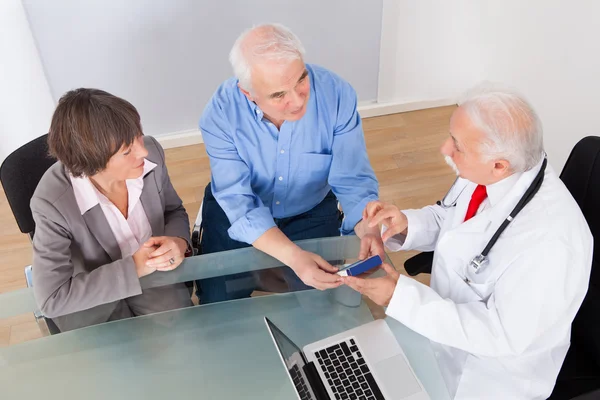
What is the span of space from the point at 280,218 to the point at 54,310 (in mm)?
928

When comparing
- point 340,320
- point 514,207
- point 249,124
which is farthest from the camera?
point 249,124

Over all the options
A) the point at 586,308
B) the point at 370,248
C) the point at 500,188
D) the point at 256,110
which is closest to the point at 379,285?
the point at 370,248

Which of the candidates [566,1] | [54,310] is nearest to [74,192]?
[54,310]

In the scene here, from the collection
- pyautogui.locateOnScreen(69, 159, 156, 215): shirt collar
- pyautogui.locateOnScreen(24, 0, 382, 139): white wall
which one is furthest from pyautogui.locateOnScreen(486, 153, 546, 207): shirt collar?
pyautogui.locateOnScreen(24, 0, 382, 139): white wall

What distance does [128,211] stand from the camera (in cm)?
177

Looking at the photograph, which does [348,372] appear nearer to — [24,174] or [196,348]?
[196,348]

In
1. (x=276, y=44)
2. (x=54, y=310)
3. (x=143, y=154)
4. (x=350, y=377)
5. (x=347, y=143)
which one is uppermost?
(x=276, y=44)

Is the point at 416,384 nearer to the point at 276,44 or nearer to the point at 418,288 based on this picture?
the point at 418,288

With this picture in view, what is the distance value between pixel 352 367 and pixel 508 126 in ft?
2.64

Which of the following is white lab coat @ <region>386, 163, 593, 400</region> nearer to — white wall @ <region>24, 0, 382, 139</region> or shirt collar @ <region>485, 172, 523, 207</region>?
shirt collar @ <region>485, 172, 523, 207</region>

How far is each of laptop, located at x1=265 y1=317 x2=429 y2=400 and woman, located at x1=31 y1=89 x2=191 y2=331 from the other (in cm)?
44

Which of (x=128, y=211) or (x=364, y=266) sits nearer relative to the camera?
(x=364, y=266)

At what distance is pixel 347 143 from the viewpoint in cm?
199

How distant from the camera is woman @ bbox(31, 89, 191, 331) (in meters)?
1.50
